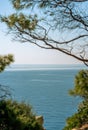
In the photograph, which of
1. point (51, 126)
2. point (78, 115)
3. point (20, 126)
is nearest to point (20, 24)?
point (20, 126)

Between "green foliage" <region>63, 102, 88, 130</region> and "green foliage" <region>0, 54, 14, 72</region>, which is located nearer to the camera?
"green foliage" <region>0, 54, 14, 72</region>

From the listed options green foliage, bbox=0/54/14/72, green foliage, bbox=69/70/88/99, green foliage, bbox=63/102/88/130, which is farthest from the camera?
green foliage, bbox=69/70/88/99

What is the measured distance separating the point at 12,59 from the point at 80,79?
15.8m

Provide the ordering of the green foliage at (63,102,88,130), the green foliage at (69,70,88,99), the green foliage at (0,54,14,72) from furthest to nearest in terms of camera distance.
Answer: the green foliage at (69,70,88,99)
the green foliage at (63,102,88,130)
the green foliage at (0,54,14,72)

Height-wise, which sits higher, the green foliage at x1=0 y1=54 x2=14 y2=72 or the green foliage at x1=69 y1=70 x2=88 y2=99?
the green foliage at x1=0 y1=54 x2=14 y2=72

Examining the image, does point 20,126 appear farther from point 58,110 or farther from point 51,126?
point 58,110

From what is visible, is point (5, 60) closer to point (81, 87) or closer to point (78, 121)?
point (78, 121)

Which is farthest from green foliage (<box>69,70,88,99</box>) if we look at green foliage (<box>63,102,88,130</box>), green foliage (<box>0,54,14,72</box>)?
green foliage (<box>0,54,14,72</box>)

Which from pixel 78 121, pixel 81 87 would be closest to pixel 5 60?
pixel 78 121

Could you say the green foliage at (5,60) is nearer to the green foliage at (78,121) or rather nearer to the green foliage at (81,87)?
the green foliage at (78,121)

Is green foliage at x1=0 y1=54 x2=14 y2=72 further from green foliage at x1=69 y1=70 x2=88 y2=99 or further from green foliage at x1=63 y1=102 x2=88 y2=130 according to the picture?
green foliage at x1=69 y1=70 x2=88 y2=99

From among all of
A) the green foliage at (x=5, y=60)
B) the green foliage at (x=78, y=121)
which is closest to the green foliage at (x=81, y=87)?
the green foliage at (x=78, y=121)

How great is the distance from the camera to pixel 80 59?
9570 millimetres

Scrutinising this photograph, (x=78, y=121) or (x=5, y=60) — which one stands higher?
(x=5, y=60)
